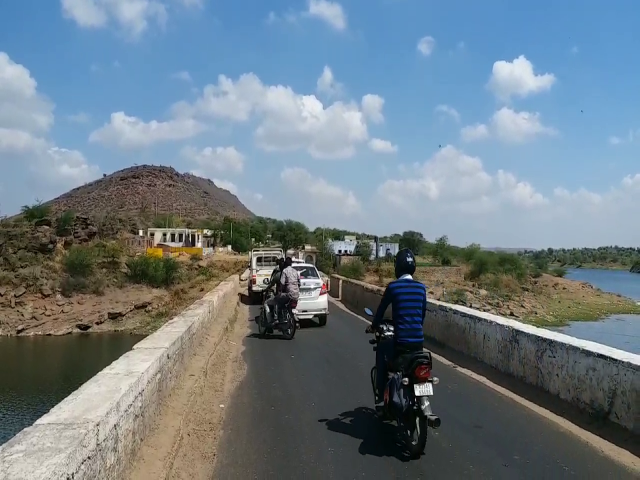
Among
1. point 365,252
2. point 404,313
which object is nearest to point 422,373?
point 404,313

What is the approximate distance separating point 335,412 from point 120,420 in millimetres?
3197

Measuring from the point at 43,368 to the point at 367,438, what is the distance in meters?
22.8

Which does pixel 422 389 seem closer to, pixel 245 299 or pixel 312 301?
pixel 312 301

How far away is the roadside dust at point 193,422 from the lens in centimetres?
520

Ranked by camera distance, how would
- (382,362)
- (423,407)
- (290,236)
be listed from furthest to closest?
(290,236) → (382,362) → (423,407)

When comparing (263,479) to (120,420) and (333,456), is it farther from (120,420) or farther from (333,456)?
(120,420)

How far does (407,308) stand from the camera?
6.14m

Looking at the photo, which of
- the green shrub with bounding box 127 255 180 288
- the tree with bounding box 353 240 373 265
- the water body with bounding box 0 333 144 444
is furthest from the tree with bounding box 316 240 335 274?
the water body with bounding box 0 333 144 444

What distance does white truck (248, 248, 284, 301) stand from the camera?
77.2 feet

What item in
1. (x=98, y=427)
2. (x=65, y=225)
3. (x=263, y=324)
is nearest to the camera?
(x=98, y=427)

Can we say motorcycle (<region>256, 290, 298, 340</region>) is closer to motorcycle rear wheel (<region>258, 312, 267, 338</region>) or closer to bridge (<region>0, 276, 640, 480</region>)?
motorcycle rear wheel (<region>258, 312, 267, 338</region>)

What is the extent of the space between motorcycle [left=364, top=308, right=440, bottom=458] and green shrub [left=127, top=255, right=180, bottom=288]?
4082cm

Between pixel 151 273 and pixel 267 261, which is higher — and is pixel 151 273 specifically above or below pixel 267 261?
below

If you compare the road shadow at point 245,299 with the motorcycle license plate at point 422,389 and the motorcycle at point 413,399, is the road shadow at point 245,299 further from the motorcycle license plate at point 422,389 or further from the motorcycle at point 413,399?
the motorcycle license plate at point 422,389
